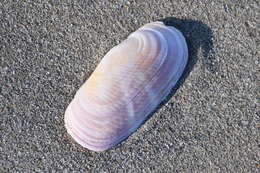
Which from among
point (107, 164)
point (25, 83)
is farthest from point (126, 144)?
point (25, 83)

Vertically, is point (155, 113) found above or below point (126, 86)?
below

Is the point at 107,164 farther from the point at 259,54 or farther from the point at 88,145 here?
the point at 259,54

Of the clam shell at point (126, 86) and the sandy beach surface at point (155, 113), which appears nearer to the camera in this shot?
the clam shell at point (126, 86)

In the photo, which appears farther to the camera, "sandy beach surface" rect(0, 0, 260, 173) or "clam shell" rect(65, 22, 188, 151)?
"sandy beach surface" rect(0, 0, 260, 173)
